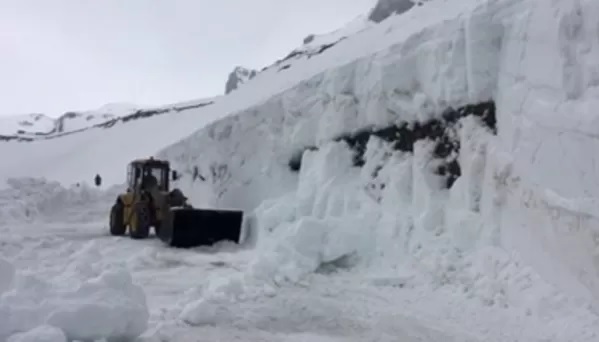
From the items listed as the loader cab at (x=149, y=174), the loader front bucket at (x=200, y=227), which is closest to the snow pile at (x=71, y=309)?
the loader front bucket at (x=200, y=227)

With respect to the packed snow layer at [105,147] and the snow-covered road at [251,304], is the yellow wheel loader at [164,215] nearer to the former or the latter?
the snow-covered road at [251,304]

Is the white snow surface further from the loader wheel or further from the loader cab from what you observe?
the loader cab

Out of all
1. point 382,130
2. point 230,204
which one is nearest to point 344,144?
point 382,130

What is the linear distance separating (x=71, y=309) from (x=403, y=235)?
545cm

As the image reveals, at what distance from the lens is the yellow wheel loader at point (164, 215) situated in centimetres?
1151

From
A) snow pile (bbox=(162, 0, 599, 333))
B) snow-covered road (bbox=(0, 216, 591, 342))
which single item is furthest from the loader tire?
snow-covered road (bbox=(0, 216, 591, 342))

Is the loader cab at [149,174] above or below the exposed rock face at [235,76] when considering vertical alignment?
below

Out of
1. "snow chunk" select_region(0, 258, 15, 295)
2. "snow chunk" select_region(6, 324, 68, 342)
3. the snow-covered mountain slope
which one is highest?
the snow-covered mountain slope

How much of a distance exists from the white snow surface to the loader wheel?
0.95m

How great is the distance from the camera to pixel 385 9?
44469 mm

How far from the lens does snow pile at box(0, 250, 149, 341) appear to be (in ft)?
13.4

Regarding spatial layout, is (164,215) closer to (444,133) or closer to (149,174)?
(149,174)

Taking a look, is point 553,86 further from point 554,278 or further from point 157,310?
point 157,310

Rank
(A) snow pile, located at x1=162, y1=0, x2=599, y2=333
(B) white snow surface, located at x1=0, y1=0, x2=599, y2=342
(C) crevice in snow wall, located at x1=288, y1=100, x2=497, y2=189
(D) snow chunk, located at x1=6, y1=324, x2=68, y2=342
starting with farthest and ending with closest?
(C) crevice in snow wall, located at x1=288, y1=100, x2=497, y2=189 → (A) snow pile, located at x1=162, y1=0, x2=599, y2=333 → (B) white snow surface, located at x1=0, y1=0, x2=599, y2=342 → (D) snow chunk, located at x1=6, y1=324, x2=68, y2=342
